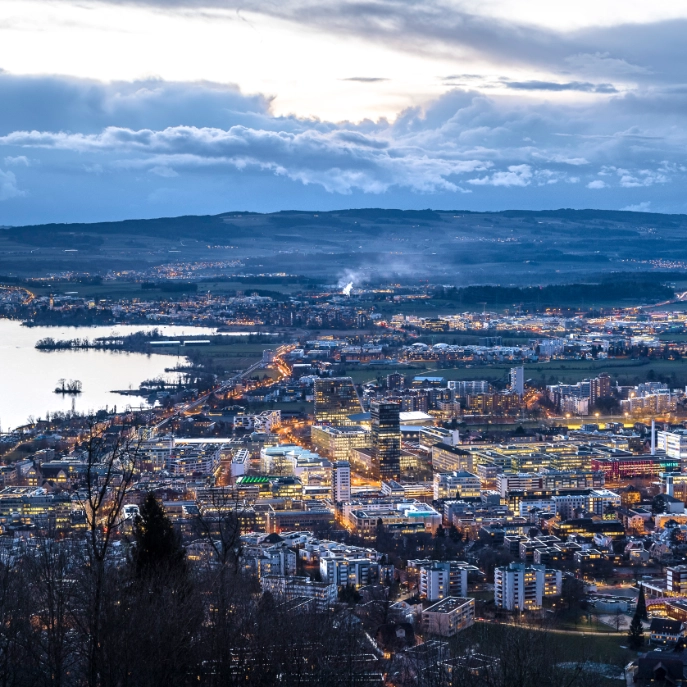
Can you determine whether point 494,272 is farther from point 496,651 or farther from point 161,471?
point 496,651

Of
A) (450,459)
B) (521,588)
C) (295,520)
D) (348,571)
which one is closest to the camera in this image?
(521,588)

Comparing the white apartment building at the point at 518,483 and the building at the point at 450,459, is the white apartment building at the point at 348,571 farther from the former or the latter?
the building at the point at 450,459

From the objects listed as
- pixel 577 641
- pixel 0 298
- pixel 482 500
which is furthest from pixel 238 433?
pixel 0 298

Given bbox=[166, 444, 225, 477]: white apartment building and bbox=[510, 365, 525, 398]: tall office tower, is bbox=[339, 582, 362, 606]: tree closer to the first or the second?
bbox=[166, 444, 225, 477]: white apartment building

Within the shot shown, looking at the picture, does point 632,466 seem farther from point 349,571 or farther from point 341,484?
point 349,571

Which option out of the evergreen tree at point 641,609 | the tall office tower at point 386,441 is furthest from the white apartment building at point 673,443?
the evergreen tree at point 641,609

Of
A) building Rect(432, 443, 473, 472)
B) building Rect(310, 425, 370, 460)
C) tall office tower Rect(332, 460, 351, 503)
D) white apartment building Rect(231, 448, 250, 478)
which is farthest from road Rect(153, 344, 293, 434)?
tall office tower Rect(332, 460, 351, 503)

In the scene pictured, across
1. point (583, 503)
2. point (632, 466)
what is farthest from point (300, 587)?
point (632, 466)
